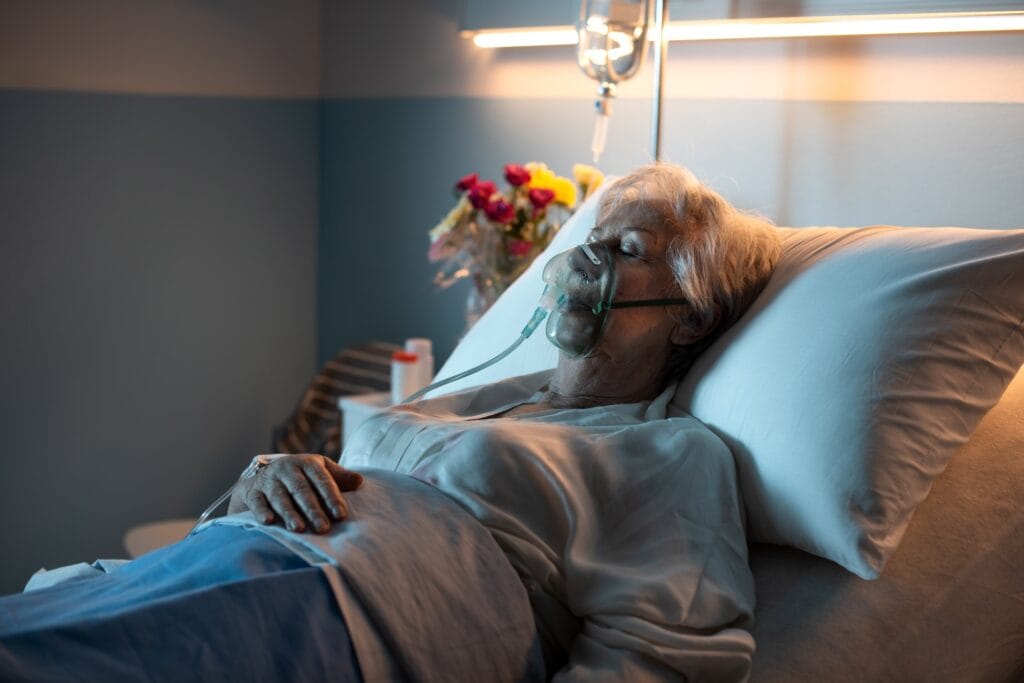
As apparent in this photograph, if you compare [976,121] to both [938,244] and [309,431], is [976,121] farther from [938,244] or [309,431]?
[309,431]

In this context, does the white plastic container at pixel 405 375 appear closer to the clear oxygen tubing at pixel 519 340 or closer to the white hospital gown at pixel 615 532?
the clear oxygen tubing at pixel 519 340

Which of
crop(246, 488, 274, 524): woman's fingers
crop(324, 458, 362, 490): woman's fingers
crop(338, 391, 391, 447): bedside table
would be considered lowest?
crop(338, 391, 391, 447): bedside table

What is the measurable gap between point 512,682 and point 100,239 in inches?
86.3

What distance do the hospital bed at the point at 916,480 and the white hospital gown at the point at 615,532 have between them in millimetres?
67

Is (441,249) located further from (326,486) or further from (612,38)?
(326,486)

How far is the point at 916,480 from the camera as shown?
4.56 feet

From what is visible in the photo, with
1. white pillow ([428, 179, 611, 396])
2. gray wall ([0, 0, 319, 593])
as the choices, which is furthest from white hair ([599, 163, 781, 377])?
gray wall ([0, 0, 319, 593])

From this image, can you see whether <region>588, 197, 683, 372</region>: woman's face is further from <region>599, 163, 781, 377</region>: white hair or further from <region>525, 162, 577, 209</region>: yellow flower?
<region>525, 162, 577, 209</region>: yellow flower

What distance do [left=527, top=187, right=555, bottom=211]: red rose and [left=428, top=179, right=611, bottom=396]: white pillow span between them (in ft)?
1.10

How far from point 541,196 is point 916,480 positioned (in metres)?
1.23

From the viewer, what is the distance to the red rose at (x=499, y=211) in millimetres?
2461

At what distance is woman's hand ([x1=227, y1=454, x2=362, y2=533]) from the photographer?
137 centimetres

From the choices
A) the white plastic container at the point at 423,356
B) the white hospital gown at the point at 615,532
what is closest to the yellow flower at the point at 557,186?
the white plastic container at the point at 423,356

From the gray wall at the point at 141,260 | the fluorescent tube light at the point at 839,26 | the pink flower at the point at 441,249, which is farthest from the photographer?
the gray wall at the point at 141,260
